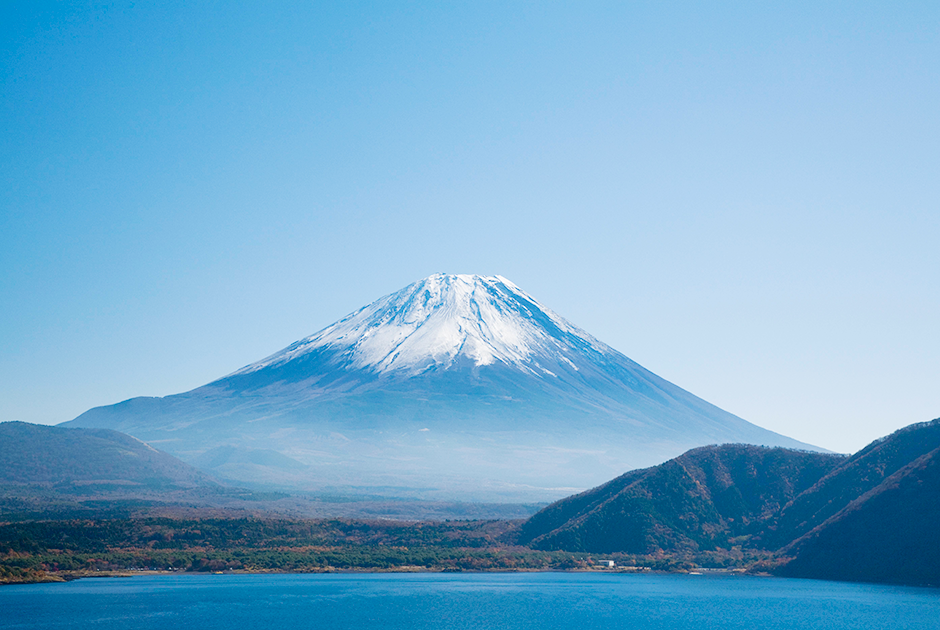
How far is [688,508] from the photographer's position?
5207 inches

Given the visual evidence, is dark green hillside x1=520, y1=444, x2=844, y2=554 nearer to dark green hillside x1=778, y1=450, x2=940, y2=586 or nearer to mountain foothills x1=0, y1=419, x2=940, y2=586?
mountain foothills x1=0, y1=419, x2=940, y2=586

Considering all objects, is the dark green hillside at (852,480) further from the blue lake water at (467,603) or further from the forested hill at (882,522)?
the blue lake water at (467,603)

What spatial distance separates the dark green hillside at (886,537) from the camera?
101 meters

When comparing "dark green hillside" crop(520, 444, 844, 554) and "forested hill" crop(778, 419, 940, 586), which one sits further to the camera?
"dark green hillside" crop(520, 444, 844, 554)

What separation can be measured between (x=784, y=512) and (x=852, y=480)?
9.05m

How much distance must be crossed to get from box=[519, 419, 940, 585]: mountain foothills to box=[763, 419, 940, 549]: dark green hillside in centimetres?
16

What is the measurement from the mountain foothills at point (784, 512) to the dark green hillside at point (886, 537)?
0.34 ft

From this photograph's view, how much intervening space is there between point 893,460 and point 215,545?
8222cm

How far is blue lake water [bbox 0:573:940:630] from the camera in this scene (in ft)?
266

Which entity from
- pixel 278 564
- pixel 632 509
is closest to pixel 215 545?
pixel 278 564

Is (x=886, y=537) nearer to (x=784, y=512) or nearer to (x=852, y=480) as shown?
(x=852, y=480)

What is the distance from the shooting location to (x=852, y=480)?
122 m

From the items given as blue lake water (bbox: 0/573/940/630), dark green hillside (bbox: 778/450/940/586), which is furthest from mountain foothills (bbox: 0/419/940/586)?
blue lake water (bbox: 0/573/940/630)

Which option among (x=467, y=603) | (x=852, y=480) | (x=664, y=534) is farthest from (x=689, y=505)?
(x=467, y=603)
